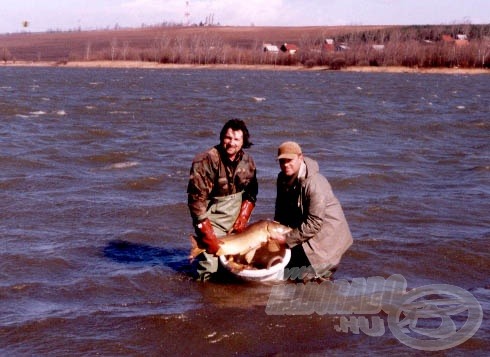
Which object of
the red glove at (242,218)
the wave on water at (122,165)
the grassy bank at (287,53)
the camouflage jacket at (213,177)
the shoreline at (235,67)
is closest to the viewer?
the camouflage jacket at (213,177)

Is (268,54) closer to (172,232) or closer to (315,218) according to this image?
(172,232)

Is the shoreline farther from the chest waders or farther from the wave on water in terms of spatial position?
the chest waders

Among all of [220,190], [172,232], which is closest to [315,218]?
[220,190]

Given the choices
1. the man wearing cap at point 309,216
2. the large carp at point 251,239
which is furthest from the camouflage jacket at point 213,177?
the man wearing cap at point 309,216

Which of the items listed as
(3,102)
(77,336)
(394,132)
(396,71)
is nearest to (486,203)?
(77,336)

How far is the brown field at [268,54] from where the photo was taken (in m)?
106

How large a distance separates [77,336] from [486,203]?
883cm

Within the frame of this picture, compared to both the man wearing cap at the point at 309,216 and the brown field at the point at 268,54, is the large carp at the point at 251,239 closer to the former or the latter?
the man wearing cap at the point at 309,216

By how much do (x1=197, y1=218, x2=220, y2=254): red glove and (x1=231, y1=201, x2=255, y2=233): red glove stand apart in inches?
18.4

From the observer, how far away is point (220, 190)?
26.8 ft

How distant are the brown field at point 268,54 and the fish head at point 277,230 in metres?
99.7

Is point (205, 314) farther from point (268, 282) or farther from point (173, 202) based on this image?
point (173, 202)

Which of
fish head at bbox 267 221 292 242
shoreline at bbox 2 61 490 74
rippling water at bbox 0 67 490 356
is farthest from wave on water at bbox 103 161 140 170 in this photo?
shoreline at bbox 2 61 490 74

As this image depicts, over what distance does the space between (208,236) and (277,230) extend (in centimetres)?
75
